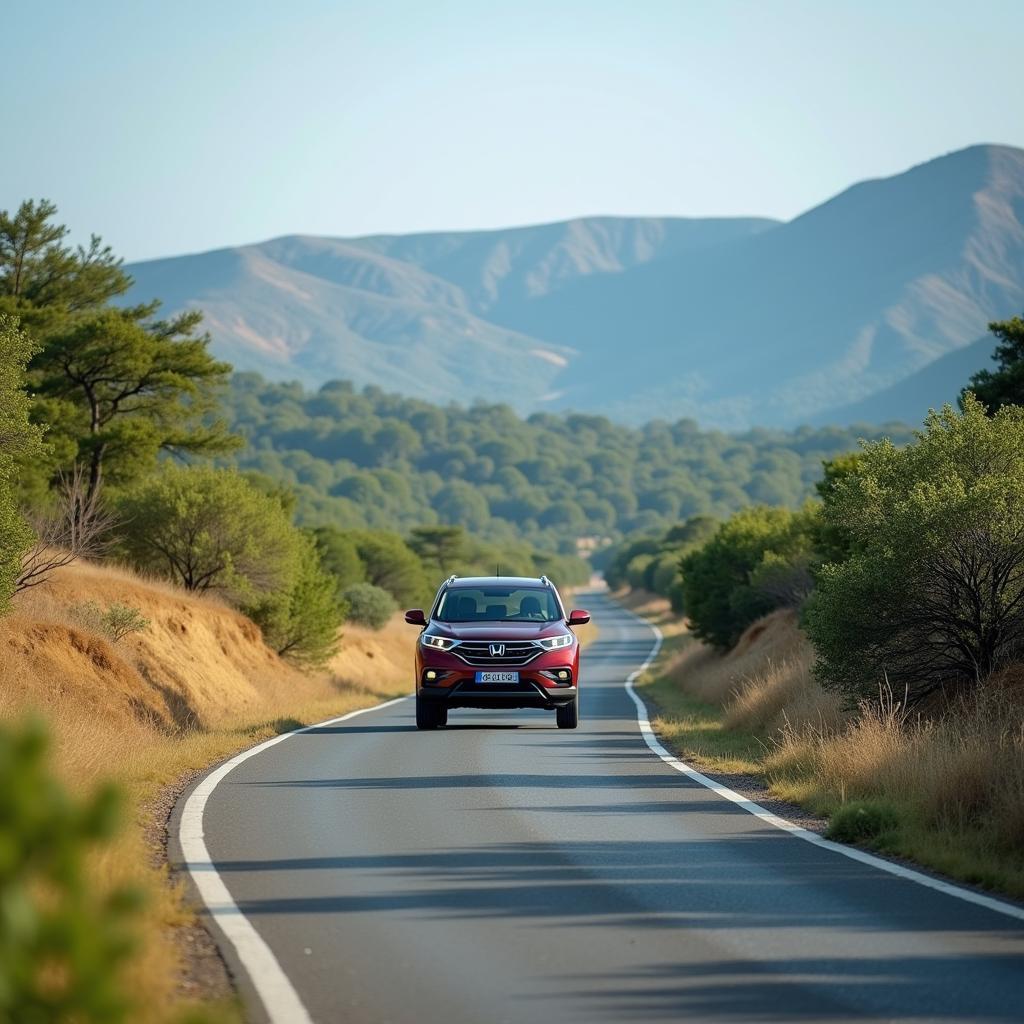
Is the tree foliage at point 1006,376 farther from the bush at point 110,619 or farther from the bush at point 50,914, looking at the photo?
the bush at point 50,914

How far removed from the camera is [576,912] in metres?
9.16

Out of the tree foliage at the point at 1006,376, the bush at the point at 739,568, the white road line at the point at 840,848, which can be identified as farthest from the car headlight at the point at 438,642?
the bush at the point at 739,568

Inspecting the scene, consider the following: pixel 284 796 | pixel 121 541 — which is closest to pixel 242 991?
pixel 284 796

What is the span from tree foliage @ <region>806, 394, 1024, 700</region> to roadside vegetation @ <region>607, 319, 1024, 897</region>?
2 centimetres

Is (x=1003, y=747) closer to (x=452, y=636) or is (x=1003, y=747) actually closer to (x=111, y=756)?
(x=111, y=756)

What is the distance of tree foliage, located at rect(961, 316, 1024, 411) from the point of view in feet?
107

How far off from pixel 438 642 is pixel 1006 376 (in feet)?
48.9

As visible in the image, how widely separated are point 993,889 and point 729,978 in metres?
3.11

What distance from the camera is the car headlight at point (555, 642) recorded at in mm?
22516

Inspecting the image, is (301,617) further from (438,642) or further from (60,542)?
(438,642)

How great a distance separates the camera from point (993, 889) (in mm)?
10062

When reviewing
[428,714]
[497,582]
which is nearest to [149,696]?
[428,714]

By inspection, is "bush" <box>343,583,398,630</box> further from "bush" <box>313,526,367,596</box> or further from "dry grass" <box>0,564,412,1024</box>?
"dry grass" <box>0,564,412,1024</box>

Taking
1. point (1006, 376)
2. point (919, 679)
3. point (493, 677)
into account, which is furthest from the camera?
point (1006, 376)
